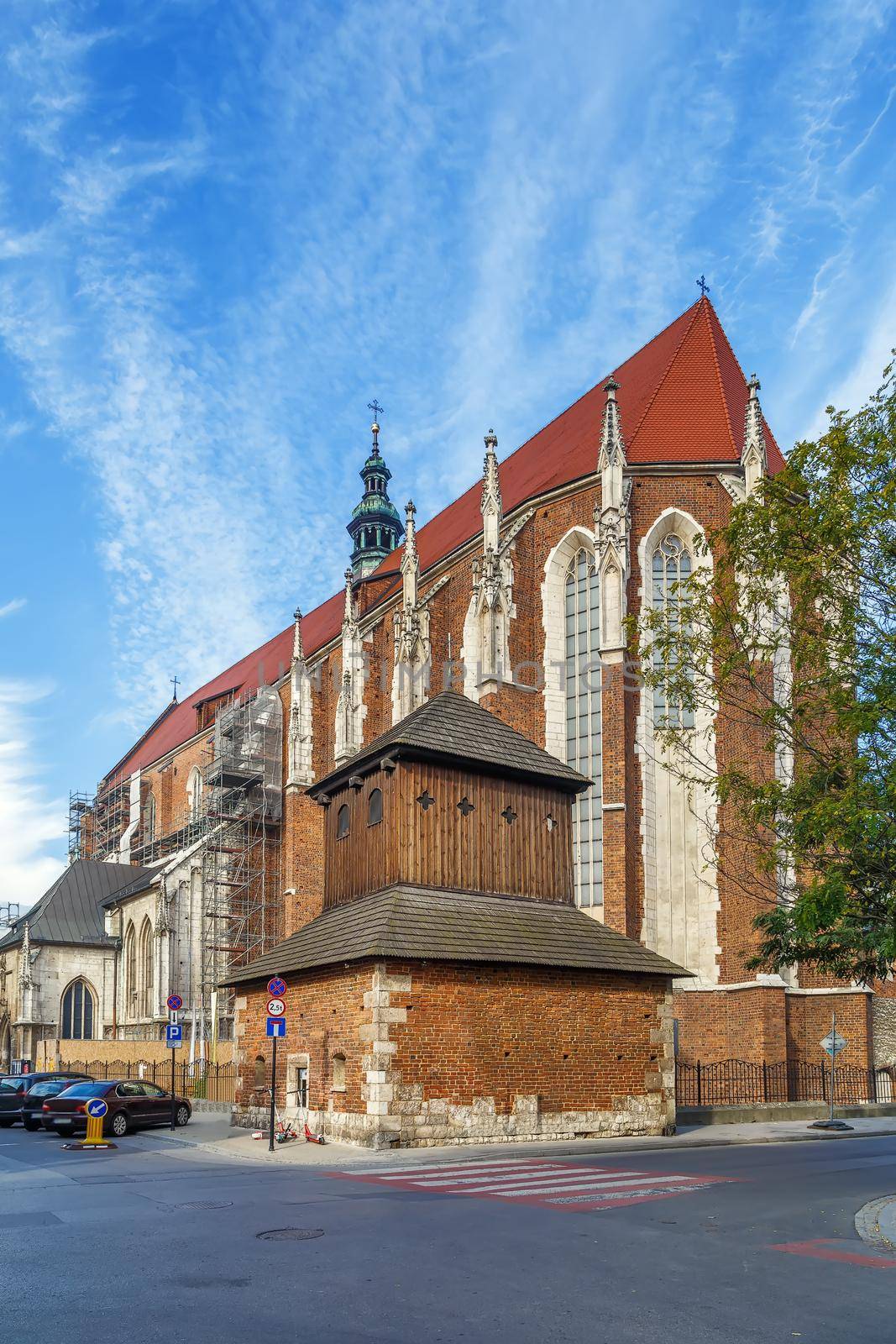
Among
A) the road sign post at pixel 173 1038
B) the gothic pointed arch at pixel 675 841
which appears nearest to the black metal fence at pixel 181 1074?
the road sign post at pixel 173 1038

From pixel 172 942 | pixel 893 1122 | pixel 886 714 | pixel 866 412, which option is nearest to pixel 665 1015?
pixel 893 1122

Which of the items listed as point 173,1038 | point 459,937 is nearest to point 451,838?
point 459,937

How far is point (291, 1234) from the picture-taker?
30.6 ft

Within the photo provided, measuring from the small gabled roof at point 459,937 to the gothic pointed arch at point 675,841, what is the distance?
6.39m

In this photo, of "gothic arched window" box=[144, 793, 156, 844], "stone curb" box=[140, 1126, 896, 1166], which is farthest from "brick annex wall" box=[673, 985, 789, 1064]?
"gothic arched window" box=[144, 793, 156, 844]

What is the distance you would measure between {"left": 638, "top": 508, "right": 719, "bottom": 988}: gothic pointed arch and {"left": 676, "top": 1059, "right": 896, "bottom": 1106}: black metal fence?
194 centimetres

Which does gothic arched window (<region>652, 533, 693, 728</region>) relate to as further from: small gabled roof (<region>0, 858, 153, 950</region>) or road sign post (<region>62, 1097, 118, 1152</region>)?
small gabled roof (<region>0, 858, 153, 950</region>)

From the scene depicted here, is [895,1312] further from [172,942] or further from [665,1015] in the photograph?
[172,942]

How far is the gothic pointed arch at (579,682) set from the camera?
28.3 m

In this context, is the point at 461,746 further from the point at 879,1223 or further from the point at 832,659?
the point at 879,1223

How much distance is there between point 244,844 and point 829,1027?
24720mm

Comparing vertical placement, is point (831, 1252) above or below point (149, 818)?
below

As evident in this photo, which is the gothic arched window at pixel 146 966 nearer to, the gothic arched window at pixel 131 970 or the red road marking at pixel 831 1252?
the gothic arched window at pixel 131 970

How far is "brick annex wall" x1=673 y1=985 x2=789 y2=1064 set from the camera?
83.9ft
